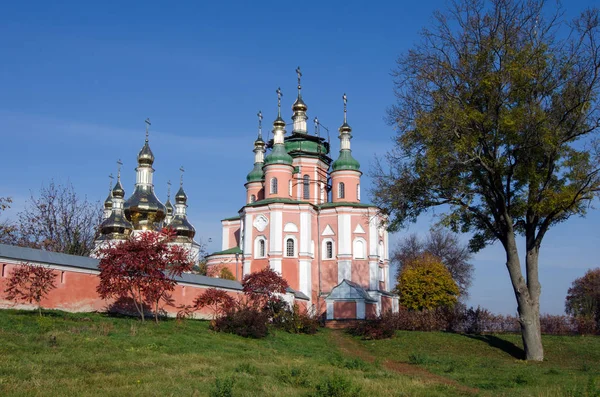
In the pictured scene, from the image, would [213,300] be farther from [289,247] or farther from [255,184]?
[255,184]

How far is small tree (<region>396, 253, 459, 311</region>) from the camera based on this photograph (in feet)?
126

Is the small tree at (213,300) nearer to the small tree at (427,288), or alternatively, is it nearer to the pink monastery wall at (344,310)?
the pink monastery wall at (344,310)

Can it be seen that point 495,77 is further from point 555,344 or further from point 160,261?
point 160,261

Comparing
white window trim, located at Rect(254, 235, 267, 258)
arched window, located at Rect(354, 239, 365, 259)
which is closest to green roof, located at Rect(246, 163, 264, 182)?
white window trim, located at Rect(254, 235, 267, 258)

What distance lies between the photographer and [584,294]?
53531 millimetres

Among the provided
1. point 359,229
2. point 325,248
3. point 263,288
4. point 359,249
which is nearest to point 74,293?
point 263,288

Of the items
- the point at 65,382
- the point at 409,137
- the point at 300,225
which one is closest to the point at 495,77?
the point at 409,137

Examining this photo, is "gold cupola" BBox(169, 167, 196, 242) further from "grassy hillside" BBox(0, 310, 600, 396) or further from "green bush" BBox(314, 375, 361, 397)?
"green bush" BBox(314, 375, 361, 397)

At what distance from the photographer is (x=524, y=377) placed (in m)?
12.2

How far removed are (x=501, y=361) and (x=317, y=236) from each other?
2082 centimetres

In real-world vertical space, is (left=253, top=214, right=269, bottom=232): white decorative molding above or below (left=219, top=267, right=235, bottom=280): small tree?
above

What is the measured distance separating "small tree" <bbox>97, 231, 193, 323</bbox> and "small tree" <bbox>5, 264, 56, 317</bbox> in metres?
1.52

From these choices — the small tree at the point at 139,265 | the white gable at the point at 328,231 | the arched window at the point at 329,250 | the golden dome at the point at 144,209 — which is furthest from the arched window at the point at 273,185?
the small tree at the point at 139,265

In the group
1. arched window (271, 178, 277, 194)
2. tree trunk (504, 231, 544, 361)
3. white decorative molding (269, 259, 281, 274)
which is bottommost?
tree trunk (504, 231, 544, 361)
